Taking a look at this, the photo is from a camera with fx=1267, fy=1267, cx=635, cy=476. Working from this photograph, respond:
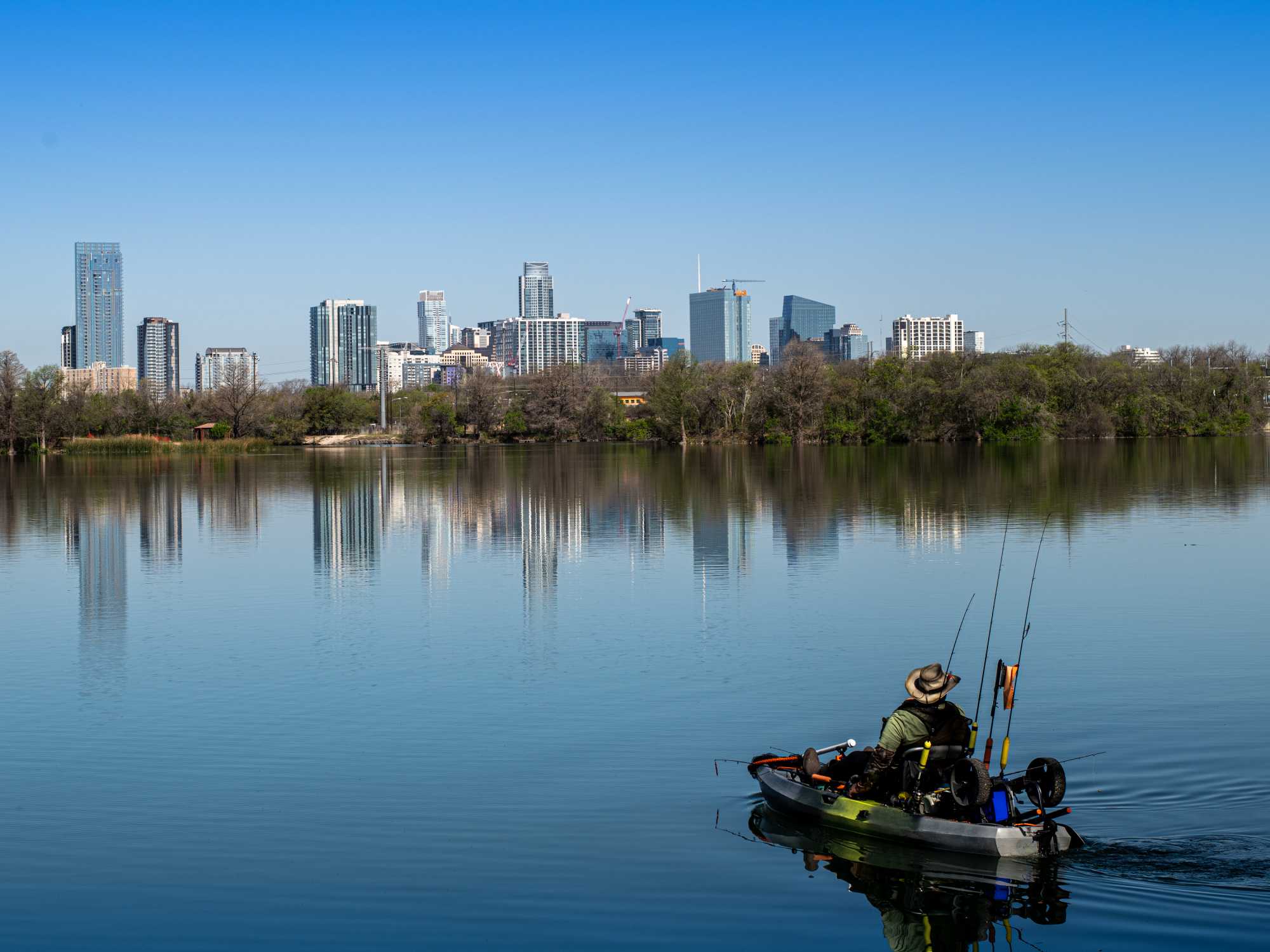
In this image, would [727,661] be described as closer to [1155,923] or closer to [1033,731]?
[1033,731]

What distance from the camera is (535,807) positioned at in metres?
11.8

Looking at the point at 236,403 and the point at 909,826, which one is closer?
the point at 909,826

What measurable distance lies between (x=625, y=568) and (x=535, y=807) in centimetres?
1600

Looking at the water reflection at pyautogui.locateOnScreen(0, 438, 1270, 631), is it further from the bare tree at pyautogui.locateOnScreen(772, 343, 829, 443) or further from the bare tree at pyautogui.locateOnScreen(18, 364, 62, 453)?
the bare tree at pyautogui.locateOnScreen(18, 364, 62, 453)

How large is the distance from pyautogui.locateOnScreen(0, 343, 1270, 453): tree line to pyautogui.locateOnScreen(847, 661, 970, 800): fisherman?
95563 millimetres

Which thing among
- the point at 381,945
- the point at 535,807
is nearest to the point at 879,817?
the point at 535,807

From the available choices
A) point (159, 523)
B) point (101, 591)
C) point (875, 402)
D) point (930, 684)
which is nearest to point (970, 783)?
point (930, 684)

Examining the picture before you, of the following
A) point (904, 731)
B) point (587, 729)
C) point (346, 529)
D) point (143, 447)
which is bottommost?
point (587, 729)

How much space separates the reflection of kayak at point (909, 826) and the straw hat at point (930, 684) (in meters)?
0.96

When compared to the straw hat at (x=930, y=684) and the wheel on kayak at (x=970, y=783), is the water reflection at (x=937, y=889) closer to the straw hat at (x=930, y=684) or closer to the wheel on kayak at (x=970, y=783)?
the wheel on kayak at (x=970, y=783)

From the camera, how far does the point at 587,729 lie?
47.4ft

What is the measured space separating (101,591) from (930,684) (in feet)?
65.9

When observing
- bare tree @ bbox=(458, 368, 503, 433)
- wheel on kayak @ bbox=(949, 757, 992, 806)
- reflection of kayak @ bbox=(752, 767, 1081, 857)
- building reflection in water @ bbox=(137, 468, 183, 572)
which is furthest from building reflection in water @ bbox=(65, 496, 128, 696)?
bare tree @ bbox=(458, 368, 503, 433)

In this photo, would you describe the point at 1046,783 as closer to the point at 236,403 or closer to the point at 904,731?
the point at 904,731
